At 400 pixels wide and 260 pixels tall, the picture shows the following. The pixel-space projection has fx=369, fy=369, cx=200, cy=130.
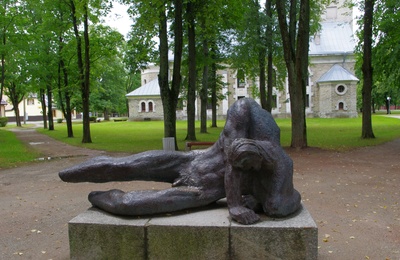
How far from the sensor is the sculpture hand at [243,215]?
3.48m

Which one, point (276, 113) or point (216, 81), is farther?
point (276, 113)

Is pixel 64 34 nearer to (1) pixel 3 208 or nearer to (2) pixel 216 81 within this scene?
(2) pixel 216 81

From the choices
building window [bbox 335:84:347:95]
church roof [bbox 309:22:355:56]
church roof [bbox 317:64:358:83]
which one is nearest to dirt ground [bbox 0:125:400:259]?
building window [bbox 335:84:347:95]

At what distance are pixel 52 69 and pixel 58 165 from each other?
16504mm

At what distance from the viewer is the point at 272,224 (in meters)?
3.48

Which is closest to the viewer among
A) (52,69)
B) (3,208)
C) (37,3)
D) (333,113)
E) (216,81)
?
(3,208)

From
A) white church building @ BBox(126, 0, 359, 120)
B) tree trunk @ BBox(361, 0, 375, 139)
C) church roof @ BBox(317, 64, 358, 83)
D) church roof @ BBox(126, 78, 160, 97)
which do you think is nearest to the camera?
tree trunk @ BBox(361, 0, 375, 139)

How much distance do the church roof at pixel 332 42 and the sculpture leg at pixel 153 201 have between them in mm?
55083

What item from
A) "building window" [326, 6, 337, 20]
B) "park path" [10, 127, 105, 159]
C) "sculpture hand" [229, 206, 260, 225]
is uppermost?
"building window" [326, 6, 337, 20]

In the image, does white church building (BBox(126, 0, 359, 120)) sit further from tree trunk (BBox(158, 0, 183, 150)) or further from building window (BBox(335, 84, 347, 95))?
tree trunk (BBox(158, 0, 183, 150))

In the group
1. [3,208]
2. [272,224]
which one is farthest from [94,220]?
[3,208]

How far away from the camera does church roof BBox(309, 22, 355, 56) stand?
5531cm

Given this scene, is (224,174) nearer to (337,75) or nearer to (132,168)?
(132,168)

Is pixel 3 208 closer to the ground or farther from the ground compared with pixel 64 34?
closer to the ground
